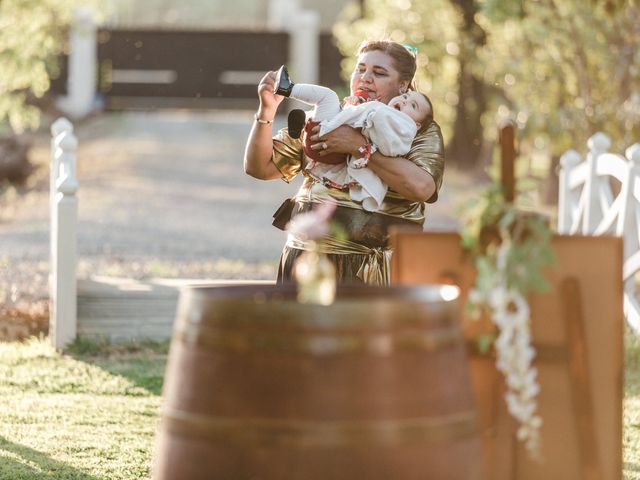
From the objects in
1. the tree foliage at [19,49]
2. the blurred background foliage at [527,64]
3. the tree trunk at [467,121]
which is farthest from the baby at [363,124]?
the tree trunk at [467,121]

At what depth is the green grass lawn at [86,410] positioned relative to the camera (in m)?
5.11

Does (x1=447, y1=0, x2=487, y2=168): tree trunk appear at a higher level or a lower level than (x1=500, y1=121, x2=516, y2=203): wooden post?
higher

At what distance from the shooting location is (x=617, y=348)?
265cm

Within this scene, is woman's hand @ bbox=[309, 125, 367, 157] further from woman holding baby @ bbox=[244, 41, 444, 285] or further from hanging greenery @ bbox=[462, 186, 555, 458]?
hanging greenery @ bbox=[462, 186, 555, 458]

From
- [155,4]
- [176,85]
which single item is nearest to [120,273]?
[176,85]

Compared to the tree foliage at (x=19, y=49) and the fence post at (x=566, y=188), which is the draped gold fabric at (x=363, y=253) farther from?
the tree foliage at (x=19, y=49)

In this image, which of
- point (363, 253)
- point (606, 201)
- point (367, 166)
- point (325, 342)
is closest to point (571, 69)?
A: point (606, 201)

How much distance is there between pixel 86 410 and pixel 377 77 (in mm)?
2818

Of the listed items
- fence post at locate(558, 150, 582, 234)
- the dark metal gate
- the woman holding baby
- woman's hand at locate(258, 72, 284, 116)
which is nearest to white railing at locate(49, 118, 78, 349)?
the woman holding baby

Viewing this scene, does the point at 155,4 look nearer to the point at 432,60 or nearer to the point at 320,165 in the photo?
the point at 432,60

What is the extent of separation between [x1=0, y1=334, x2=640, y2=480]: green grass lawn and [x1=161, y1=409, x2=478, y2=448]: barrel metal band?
260cm

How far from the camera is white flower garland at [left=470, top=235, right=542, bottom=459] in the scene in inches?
99.4

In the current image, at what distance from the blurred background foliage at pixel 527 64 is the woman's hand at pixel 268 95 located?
4290 mm

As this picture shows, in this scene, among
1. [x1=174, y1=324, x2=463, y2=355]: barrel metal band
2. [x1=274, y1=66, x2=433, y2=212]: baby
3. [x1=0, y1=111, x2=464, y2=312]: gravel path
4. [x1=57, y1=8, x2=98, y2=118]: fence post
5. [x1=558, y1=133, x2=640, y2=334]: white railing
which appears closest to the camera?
[x1=174, y1=324, x2=463, y2=355]: barrel metal band
